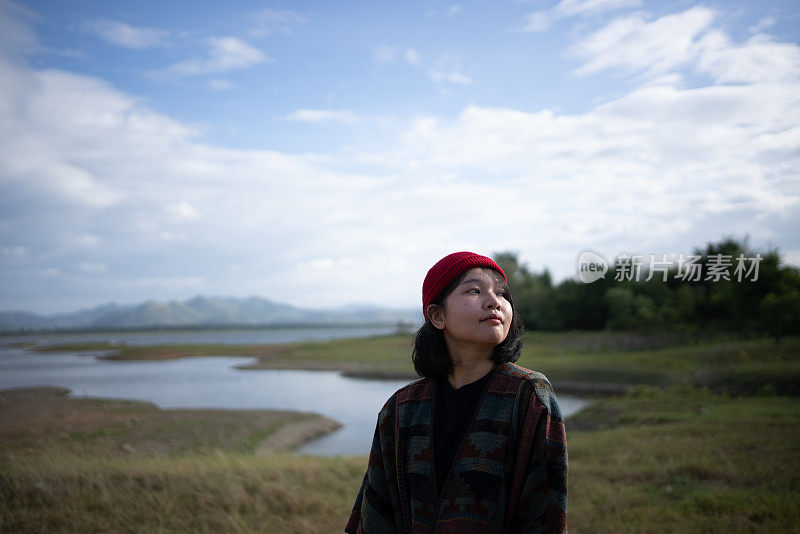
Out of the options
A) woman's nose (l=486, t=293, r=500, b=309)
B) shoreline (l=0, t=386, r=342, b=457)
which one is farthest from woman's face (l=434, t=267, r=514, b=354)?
shoreline (l=0, t=386, r=342, b=457)

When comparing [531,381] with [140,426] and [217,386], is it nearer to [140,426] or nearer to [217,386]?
[140,426]

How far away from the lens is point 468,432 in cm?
193

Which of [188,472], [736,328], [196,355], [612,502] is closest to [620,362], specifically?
[736,328]

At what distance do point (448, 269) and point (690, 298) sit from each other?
2243 centimetres

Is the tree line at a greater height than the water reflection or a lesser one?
greater

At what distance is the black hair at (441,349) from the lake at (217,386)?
9.25m

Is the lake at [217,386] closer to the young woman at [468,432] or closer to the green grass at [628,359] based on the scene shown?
the green grass at [628,359]

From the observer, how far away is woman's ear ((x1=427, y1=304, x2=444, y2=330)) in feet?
7.13

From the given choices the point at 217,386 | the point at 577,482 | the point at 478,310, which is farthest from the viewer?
the point at 217,386

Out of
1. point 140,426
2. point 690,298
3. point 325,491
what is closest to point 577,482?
point 325,491

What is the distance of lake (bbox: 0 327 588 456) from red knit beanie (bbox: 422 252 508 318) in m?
9.33

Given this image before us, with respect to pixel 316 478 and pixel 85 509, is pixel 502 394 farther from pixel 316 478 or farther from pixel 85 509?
pixel 316 478

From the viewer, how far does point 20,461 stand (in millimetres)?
5559

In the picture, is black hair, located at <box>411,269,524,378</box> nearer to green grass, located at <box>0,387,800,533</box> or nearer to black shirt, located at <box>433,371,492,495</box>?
black shirt, located at <box>433,371,492,495</box>
